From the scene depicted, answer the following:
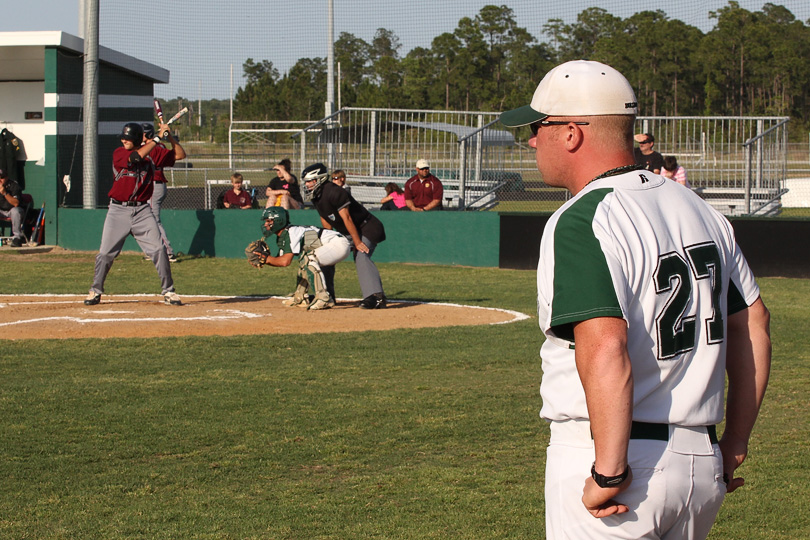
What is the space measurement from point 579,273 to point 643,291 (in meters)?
0.17

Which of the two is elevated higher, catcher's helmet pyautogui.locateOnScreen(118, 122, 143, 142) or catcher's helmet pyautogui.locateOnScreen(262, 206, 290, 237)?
catcher's helmet pyautogui.locateOnScreen(118, 122, 143, 142)

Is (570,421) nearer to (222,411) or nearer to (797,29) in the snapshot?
(222,411)

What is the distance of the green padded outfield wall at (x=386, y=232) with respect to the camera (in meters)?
16.4

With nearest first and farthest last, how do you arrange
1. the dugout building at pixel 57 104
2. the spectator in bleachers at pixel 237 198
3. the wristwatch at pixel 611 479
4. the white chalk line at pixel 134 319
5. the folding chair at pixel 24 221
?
the wristwatch at pixel 611 479 → the white chalk line at pixel 134 319 → the folding chair at pixel 24 221 → the dugout building at pixel 57 104 → the spectator in bleachers at pixel 237 198

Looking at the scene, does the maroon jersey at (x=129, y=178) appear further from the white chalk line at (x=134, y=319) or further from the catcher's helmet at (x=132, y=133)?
the white chalk line at (x=134, y=319)

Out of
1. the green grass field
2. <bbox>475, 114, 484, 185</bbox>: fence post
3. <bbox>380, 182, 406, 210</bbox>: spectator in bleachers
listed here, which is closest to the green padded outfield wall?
<bbox>380, 182, 406, 210</bbox>: spectator in bleachers

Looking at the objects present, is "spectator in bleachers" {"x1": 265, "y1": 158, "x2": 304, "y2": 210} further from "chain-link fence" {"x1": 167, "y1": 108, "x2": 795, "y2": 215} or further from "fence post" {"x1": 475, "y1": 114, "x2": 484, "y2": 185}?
"fence post" {"x1": 475, "y1": 114, "x2": 484, "y2": 185}

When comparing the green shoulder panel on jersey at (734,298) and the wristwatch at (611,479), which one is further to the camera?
the green shoulder panel on jersey at (734,298)

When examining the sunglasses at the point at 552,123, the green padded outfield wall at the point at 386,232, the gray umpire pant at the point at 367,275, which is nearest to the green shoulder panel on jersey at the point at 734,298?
the sunglasses at the point at 552,123

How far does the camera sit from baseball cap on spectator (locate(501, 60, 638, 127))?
238cm

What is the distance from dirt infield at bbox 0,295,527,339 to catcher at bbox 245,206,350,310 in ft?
0.76

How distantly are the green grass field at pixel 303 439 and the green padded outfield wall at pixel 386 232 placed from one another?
6728mm

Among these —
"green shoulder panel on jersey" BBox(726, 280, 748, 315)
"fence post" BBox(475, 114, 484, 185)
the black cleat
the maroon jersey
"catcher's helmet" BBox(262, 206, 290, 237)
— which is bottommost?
the black cleat

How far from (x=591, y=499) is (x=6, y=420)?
4.89 m
